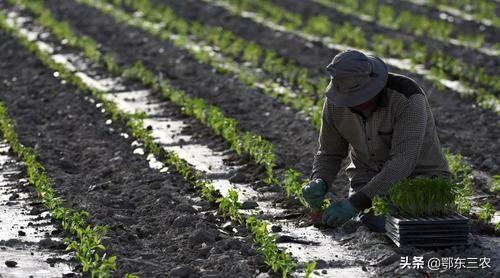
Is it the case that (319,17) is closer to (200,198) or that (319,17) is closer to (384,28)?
(384,28)

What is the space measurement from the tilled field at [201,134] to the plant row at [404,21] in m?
0.19

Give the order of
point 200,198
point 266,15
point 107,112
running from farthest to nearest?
point 266,15 < point 107,112 < point 200,198

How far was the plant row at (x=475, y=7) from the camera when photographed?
1534cm

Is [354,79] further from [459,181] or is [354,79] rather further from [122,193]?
[122,193]

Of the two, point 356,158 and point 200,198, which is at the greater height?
point 356,158

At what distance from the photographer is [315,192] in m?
5.83

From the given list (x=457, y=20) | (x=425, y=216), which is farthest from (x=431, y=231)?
(x=457, y=20)

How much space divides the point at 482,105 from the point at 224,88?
8.62 ft

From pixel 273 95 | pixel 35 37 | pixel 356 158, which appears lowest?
pixel 35 37

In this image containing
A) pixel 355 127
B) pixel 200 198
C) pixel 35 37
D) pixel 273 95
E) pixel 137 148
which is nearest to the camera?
pixel 355 127

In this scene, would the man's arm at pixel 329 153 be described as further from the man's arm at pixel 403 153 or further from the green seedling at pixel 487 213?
the green seedling at pixel 487 213

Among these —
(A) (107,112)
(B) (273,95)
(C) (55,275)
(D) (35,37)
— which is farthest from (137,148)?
(D) (35,37)

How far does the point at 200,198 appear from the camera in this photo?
683cm

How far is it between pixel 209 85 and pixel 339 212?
579cm
